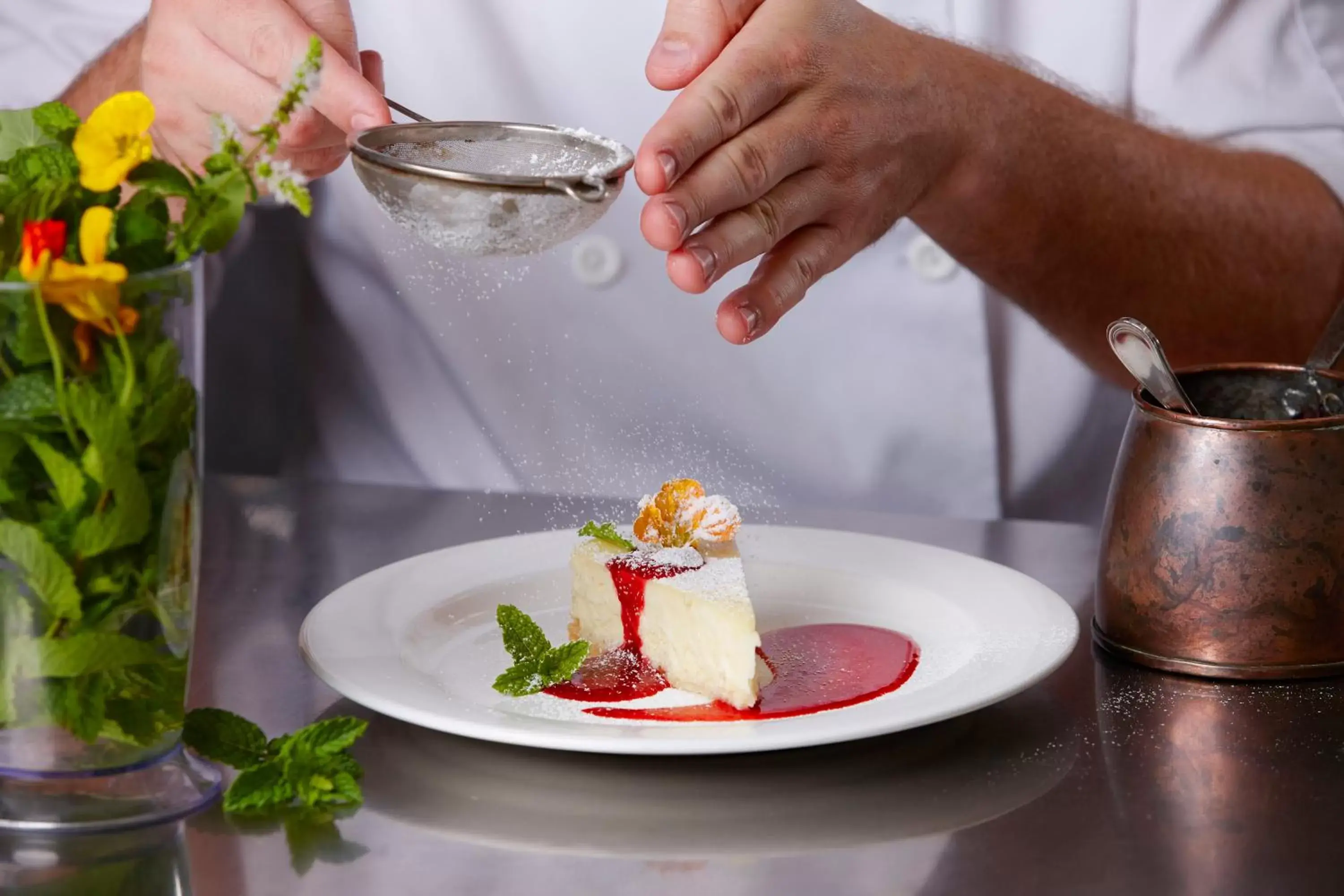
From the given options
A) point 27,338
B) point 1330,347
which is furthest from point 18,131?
point 1330,347

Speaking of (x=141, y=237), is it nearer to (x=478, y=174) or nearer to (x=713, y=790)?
(x=478, y=174)

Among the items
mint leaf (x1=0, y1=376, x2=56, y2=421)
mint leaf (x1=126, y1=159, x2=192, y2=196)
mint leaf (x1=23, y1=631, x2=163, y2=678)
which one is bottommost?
mint leaf (x1=23, y1=631, x2=163, y2=678)

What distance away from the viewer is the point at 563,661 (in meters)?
0.95

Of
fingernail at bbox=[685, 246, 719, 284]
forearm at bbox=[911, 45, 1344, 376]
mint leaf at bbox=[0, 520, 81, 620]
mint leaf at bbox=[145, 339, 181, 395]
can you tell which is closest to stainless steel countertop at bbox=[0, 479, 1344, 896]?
mint leaf at bbox=[0, 520, 81, 620]

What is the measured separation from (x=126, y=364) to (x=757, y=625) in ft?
1.74

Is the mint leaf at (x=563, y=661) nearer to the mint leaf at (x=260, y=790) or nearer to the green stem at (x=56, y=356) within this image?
the mint leaf at (x=260, y=790)

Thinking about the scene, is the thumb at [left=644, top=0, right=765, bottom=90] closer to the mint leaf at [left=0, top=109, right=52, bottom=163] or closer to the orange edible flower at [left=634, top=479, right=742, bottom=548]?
the orange edible flower at [left=634, top=479, right=742, bottom=548]

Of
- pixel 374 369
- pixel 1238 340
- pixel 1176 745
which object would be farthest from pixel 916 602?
pixel 374 369

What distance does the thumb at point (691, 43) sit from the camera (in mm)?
1121

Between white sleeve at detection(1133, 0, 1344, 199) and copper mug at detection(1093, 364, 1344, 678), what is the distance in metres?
0.84

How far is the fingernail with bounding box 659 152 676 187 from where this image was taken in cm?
100

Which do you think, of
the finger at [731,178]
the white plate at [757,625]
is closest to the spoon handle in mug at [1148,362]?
the white plate at [757,625]

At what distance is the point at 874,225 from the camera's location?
1227mm

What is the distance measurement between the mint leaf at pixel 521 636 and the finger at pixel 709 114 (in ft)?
0.95
